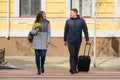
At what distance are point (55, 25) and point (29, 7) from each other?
150 cm

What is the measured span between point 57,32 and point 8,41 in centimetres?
222

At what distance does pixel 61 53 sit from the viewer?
2247 cm

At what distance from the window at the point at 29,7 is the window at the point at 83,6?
5.20 ft

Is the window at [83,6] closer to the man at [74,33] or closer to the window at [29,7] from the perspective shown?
the window at [29,7]

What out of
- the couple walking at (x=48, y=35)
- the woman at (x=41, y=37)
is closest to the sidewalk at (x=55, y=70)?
the couple walking at (x=48, y=35)

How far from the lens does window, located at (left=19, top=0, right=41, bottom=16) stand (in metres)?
22.8

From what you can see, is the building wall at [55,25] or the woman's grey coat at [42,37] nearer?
the woman's grey coat at [42,37]

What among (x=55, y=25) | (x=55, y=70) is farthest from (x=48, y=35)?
(x=55, y=25)

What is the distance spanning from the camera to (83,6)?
22.8 metres

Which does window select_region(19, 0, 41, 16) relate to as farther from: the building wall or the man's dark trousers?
the man's dark trousers

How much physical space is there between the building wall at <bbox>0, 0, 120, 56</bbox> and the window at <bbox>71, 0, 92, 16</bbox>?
0.99 ft

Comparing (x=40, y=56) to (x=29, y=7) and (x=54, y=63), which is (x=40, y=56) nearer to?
(x=54, y=63)

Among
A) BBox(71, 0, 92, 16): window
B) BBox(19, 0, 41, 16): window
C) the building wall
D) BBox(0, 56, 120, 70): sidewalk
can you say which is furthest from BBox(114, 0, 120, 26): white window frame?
BBox(19, 0, 41, 16): window

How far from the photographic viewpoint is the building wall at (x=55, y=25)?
2241cm
